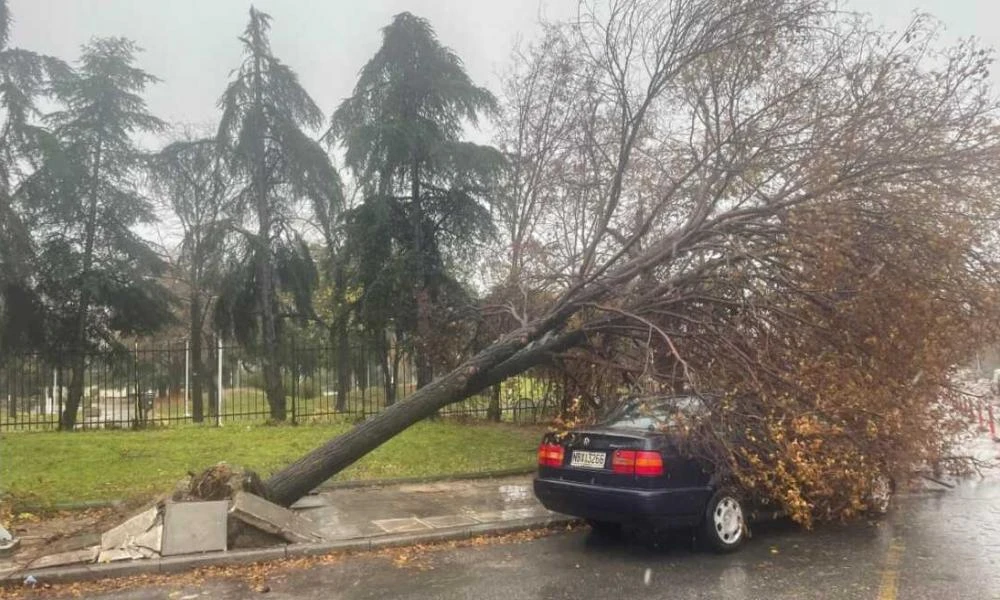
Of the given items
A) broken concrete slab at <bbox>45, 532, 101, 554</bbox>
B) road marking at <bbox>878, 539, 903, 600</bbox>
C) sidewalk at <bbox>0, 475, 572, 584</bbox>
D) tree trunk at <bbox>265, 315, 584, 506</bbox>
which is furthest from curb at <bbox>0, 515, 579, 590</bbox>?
road marking at <bbox>878, 539, 903, 600</bbox>

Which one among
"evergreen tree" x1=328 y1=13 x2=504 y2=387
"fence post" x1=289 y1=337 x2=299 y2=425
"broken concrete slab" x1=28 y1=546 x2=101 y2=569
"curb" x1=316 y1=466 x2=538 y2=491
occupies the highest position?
"evergreen tree" x1=328 y1=13 x2=504 y2=387

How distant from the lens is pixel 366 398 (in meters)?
16.5

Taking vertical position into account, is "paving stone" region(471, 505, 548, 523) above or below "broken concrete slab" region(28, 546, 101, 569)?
below

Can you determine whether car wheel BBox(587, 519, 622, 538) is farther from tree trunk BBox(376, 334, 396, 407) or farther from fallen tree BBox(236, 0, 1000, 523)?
tree trunk BBox(376, 334, 396, 407)

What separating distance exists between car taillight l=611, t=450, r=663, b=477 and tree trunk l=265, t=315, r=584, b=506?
8.67ft

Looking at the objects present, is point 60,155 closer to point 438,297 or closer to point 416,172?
point 416,172

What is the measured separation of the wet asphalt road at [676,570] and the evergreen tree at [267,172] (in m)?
12.0

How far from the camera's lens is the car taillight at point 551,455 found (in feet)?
23.4

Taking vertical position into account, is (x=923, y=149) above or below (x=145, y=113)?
below

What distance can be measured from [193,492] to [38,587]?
1474 mm

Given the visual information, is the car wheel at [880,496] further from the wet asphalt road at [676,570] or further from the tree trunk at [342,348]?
the tree trunk at [342,348]

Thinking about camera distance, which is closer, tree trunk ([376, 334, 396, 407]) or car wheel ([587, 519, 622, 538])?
car wheel ([587, 519, 622, 538])

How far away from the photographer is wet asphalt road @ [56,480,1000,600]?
563cm

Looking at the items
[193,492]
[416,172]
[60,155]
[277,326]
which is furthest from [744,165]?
[60,155]
